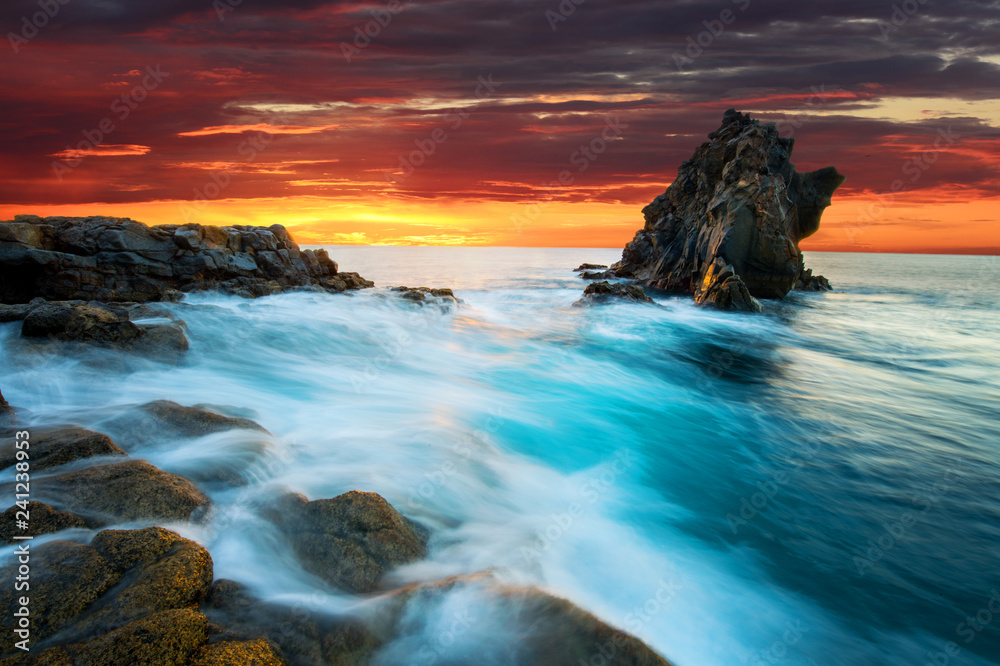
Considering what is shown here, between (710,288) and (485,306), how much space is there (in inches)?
575

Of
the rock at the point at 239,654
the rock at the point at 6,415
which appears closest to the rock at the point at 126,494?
the rock at the point at 239,654

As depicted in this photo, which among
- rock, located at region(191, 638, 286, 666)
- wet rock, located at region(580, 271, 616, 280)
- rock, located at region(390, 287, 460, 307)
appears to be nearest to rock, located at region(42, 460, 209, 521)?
rock, located at region(191, 638, 286, 666)

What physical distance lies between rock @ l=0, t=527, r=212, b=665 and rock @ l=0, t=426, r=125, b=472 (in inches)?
69.6

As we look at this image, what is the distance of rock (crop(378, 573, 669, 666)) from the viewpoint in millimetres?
3402

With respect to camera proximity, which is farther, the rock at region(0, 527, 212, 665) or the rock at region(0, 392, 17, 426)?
the rock at region(0, 392, 17, 426)

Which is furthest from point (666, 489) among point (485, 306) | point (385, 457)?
point (485, 306)

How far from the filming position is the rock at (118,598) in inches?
110

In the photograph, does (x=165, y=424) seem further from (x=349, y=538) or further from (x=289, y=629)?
(x=289, y=629)

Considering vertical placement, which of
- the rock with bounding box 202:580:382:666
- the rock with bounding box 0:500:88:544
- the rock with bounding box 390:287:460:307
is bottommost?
the rock with bounding box 390:287:460:307

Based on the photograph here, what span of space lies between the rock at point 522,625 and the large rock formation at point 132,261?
17128 millimetres

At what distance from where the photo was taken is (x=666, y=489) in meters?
8.10

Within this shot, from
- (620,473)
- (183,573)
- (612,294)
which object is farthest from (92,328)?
(612,294)

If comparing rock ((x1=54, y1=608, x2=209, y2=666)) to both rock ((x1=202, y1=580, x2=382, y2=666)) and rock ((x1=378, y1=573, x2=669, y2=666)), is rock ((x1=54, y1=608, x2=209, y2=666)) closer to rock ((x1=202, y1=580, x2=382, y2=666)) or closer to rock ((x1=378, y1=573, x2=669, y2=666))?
rock ((x1=202, y1=580, x2=382, y2=666))

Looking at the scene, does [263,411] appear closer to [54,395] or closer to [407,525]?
[54,395]
